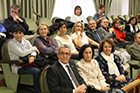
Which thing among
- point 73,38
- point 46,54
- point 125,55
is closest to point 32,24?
point 73,38

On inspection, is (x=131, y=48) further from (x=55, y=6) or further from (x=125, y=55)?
(x=55, y=6)

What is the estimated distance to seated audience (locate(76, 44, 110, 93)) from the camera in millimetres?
2504

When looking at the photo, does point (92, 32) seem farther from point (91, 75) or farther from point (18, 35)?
point (91, 75)

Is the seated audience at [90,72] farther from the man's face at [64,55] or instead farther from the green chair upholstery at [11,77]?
the green chair upholstery at [11,77]

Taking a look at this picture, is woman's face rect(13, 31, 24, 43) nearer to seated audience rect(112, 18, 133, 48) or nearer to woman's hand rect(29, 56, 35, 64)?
woman's hand rect(29, 56, 35, 64)

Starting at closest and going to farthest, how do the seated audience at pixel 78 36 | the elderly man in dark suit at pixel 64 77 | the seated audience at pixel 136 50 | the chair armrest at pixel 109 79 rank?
the elderly man in dark suit at pixel 64 77 < the chair armrest at pixel 109 79 < the seated audience at pixel 78 36 < the seated audience at pixel 136 50

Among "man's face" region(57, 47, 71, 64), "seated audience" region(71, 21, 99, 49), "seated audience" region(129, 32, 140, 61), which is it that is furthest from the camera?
"seated audience" region(129, 32, 140, 61)

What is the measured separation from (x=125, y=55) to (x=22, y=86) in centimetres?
201

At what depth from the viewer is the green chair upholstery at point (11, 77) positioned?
285 cm

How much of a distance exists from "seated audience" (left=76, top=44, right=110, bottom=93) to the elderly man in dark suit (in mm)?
142

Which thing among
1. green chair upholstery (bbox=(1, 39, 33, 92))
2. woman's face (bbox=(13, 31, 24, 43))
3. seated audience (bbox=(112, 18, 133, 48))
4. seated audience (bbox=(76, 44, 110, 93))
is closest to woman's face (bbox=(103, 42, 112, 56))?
seated audience (bbox=(76, 44, 110, 93))

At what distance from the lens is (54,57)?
317cm

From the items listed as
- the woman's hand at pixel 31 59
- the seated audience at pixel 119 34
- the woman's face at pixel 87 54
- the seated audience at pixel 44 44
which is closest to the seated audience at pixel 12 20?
the seated audience at pixel 44 44

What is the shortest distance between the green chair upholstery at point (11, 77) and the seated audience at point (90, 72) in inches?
30.7
